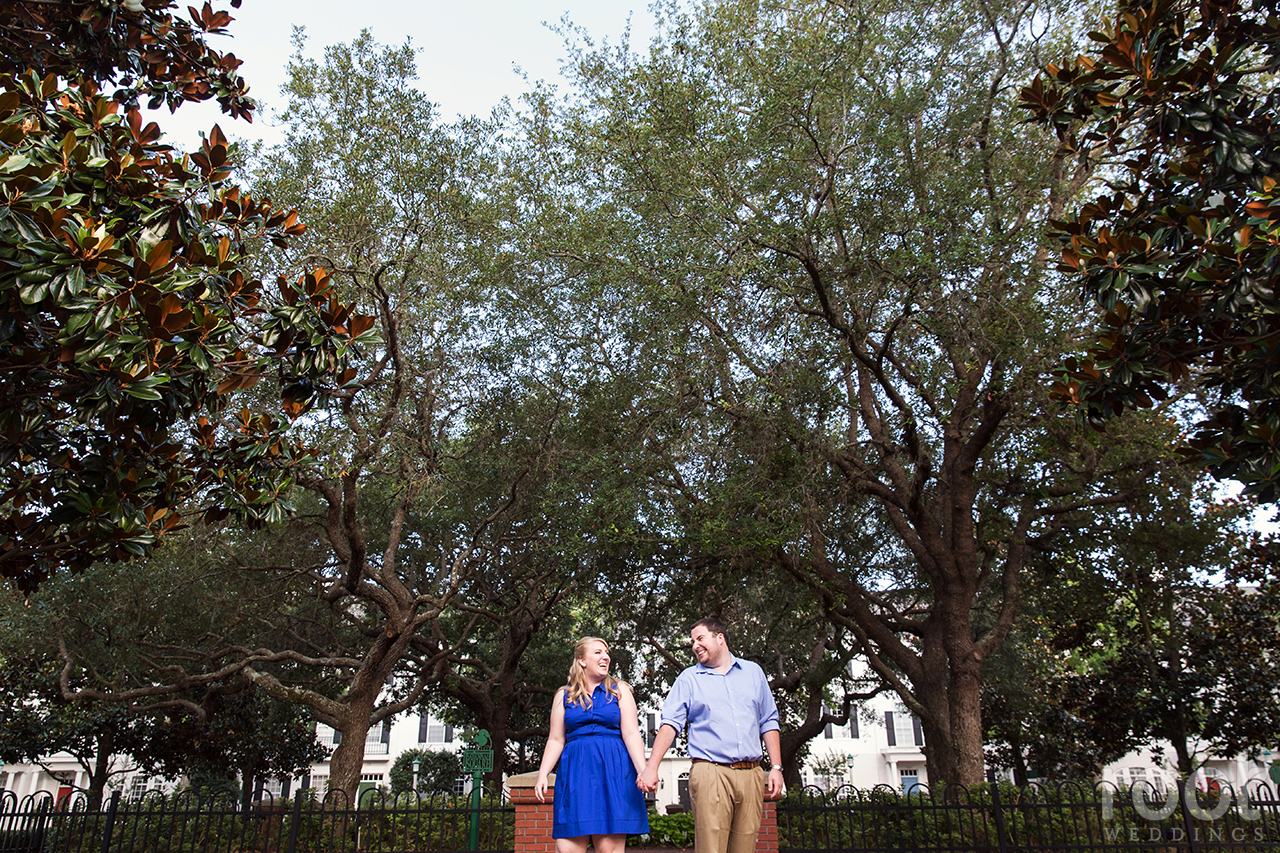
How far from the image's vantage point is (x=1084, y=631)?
17.2 m

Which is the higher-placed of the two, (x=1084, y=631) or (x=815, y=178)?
(x=815, y=178)

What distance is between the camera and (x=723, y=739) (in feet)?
Answer: 15.8

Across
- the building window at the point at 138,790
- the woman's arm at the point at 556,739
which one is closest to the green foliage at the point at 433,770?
the building window at the point at 138,790

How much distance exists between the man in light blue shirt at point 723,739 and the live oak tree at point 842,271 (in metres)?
5.20

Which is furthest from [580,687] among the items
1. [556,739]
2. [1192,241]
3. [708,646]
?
[1192,241]

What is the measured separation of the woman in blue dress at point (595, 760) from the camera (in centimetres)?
406

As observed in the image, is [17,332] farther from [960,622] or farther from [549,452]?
[960,622]

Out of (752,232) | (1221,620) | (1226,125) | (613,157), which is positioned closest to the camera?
(1226,125)

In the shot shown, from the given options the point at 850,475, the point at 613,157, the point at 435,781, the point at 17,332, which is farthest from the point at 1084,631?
the point at 435,781

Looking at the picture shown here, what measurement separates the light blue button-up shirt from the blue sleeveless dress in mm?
647

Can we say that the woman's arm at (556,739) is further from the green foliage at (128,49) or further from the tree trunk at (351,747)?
the tree trunk at (351,747)

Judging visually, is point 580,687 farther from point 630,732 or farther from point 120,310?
point 120,310

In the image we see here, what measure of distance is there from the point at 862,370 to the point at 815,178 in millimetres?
3186

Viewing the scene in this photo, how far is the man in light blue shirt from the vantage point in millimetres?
4719
